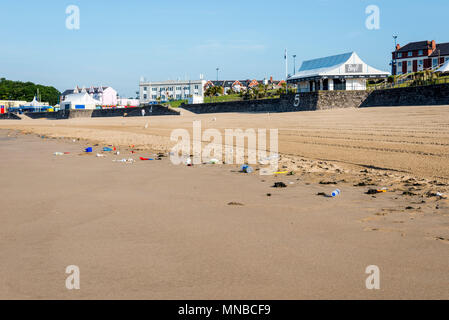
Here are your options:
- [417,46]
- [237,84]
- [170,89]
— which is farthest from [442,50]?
[170,89]

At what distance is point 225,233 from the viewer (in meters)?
3.87

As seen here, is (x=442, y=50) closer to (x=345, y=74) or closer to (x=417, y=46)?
(x=417, y=46)

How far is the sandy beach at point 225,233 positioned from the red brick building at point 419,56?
68672 millimetres

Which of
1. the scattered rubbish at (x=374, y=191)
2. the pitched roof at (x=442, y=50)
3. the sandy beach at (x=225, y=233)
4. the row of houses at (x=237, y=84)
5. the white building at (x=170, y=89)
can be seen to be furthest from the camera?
the white building at (x=170, y=89)

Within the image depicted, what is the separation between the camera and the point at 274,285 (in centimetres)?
268

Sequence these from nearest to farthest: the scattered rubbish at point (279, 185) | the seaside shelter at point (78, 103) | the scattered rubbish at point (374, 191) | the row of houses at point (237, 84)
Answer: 1. the scattered rubbish at point (374, 191)
2. the scattered rubbish at point (279, 185)
3. the seaside shelter at point (78, 103)
4. the row of houses at point (237, 84)

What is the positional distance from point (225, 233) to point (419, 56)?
77.0 meters

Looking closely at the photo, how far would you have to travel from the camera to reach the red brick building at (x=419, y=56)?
220 feet

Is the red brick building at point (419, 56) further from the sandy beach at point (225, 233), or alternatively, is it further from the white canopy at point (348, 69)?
the sandy beach at point (225, 233)

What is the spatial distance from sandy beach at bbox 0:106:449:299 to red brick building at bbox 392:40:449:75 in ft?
225

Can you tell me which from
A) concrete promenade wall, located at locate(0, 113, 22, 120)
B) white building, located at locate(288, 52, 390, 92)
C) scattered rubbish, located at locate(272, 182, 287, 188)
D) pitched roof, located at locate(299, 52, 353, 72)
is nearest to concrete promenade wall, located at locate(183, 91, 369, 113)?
white building, located at locate(288, 52, 390, 92)

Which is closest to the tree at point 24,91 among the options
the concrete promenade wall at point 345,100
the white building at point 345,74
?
the concrete promenade wall at point 345,100

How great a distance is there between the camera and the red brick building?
67000 mm

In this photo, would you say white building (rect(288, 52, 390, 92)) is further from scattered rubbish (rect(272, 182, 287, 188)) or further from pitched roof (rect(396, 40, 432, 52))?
pitched roof (rect(396, 40, 432, 52))
